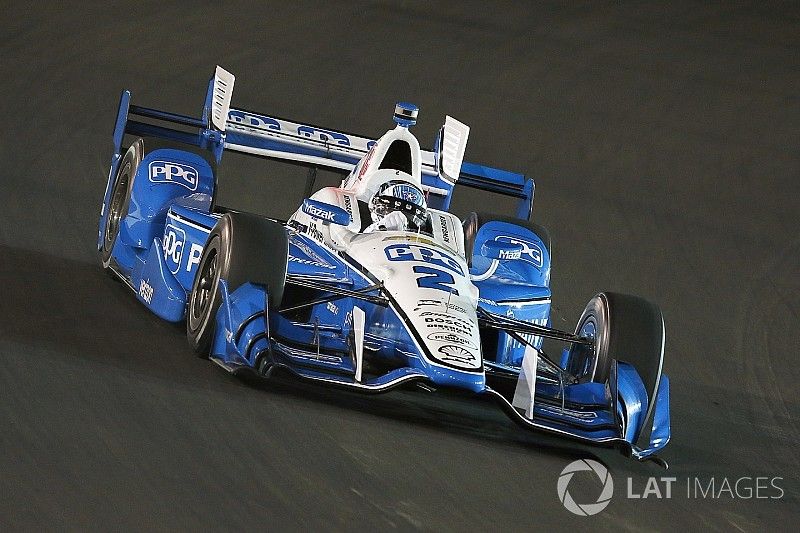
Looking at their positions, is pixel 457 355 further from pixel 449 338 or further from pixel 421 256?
pixel 421 256

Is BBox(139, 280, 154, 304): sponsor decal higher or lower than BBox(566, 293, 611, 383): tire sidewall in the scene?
lower

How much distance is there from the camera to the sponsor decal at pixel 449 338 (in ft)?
27.0

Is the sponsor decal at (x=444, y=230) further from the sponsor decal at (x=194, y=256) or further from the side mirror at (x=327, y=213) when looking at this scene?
the sponsor decal at (x=194, y=256)

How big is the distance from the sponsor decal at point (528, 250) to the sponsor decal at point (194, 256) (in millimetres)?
2402

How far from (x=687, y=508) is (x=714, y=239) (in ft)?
27.6

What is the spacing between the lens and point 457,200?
16297 millimetres

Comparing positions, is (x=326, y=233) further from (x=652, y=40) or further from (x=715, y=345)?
(x=652, y=40)

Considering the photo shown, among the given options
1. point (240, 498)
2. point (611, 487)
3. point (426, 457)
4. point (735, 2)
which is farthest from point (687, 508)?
point (735, 2)

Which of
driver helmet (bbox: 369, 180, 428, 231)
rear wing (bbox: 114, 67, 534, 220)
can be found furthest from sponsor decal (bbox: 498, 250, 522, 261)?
driver helmet (bbox: 369, 180, 428, 231)

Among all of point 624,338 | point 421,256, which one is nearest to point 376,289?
point 421,256

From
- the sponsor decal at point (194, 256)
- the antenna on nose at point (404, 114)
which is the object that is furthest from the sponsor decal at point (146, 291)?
the antenna on nose at point (404, 114)

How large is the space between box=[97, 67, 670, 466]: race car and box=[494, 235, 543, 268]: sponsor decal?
0.01 metres

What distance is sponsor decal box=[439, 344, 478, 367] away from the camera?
809 centimetres

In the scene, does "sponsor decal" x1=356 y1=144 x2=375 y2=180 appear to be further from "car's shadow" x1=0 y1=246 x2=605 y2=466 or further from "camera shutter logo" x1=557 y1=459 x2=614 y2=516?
"camera shutter logo" x1=557 y1=459 x2=614 y2=516
